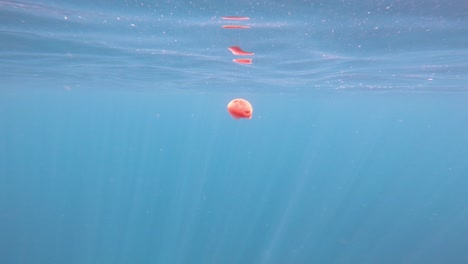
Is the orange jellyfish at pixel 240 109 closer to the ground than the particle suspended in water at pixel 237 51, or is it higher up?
closer to the ground

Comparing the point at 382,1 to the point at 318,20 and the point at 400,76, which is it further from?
A: the point at 400,76

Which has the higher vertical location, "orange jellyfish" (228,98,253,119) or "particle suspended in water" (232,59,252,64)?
"orange jellyfish" (228,98,253,119)

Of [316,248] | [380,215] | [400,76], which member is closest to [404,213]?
[380,215]

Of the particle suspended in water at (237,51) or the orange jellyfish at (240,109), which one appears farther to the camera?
the particle suspended in water at (237,51)

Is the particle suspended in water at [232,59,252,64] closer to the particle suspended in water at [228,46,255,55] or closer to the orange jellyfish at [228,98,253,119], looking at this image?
the particle suspended in water at [228,46,255,55]

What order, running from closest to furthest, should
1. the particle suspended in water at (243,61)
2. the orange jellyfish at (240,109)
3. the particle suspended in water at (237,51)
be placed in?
1. the orange jellyfish at (240,109)
2. the particle suspended in water at (237,51)
3. the particle suspended in water at (243,61)

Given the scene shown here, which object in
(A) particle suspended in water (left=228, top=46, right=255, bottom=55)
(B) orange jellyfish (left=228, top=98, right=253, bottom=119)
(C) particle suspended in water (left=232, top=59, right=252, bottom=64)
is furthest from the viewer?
(C) particle suspended in water (left=232, top=59, right=252, bottom=64)

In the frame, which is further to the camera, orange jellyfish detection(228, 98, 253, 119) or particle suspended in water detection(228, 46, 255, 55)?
particle suspended in water detection(228, 46, 255, 55)

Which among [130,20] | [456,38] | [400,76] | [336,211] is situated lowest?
[336,211]

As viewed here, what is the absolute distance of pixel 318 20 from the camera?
28.8ft

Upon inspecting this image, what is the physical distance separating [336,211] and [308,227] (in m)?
5.28

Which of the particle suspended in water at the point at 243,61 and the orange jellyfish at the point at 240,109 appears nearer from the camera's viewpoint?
the orange jellyfish at the point at 240,109

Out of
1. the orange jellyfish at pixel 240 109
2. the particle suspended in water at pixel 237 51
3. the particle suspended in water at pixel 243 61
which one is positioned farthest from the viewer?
the particle suspended in water at pixel 243 61

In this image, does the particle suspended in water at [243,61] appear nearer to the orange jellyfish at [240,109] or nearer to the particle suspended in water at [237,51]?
the particle suspended in water at [237,51]
